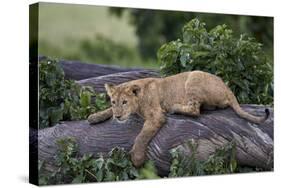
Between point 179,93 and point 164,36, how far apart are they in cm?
87

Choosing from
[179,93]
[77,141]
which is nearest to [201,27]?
[179,93]

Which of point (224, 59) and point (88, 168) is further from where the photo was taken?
point (224, 59)

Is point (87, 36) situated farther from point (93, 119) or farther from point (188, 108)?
point (188, 108)

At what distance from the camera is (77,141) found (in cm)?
826

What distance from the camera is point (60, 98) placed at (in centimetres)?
827

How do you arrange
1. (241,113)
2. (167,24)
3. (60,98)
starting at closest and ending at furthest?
1. (60,98)
2. (241,113)
3. (167,24)

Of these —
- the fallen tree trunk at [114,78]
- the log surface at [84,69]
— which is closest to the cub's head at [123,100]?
the fallen tree trunk at [114,78]

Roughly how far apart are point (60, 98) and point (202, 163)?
196 centimetres

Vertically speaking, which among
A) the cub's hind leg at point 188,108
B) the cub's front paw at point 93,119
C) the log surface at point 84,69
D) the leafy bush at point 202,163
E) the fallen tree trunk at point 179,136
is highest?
the log surface at point 84,69

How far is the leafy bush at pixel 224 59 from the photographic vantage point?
8984 mm

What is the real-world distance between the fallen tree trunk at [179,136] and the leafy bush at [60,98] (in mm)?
111

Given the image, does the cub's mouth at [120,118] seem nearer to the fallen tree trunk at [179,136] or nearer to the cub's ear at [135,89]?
the fallen tree trunk at [179,136]

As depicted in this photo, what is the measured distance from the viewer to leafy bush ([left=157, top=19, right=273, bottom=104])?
8.98 m

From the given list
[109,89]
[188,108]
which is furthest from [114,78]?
[188,108]
